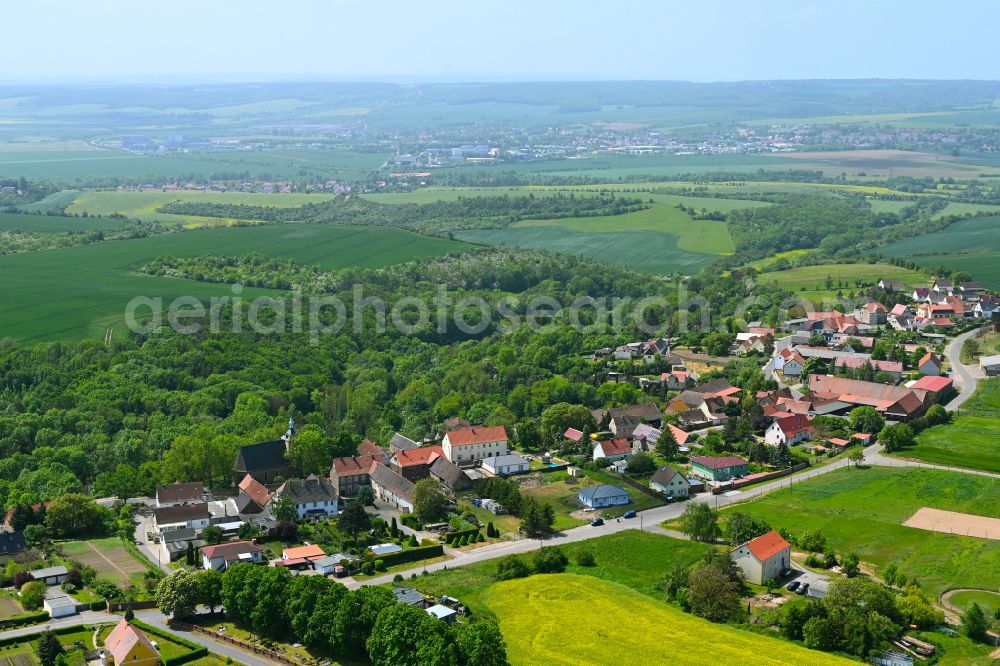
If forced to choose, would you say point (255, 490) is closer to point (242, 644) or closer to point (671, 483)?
point (242, 644)

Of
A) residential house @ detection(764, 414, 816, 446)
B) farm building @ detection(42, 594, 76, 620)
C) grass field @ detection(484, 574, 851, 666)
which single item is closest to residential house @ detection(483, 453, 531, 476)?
residential house @ detection(764, 414, 816, 446)

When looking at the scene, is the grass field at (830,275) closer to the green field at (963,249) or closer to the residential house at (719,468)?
the green field at (963,249)

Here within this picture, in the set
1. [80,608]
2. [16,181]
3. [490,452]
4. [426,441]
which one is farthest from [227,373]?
[16,181]

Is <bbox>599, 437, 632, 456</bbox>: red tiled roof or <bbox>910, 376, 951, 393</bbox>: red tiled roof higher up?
<bbox>910, 376, 951, 393</bbox>: red tiled roof

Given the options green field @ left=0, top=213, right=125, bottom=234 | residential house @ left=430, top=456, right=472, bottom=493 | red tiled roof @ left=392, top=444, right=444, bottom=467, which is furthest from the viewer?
green field @ left=0, top=213, right=125, bottom=234

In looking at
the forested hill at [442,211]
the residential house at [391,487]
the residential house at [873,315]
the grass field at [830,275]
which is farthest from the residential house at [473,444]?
the forested hill at [442,211]

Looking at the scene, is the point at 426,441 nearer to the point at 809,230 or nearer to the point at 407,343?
the point at 407,343

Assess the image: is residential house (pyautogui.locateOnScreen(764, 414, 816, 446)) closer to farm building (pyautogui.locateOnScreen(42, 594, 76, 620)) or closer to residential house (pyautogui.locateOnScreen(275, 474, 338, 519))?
residential house (pyautogui.locateOnScreen(275, 474, 338, 519))
